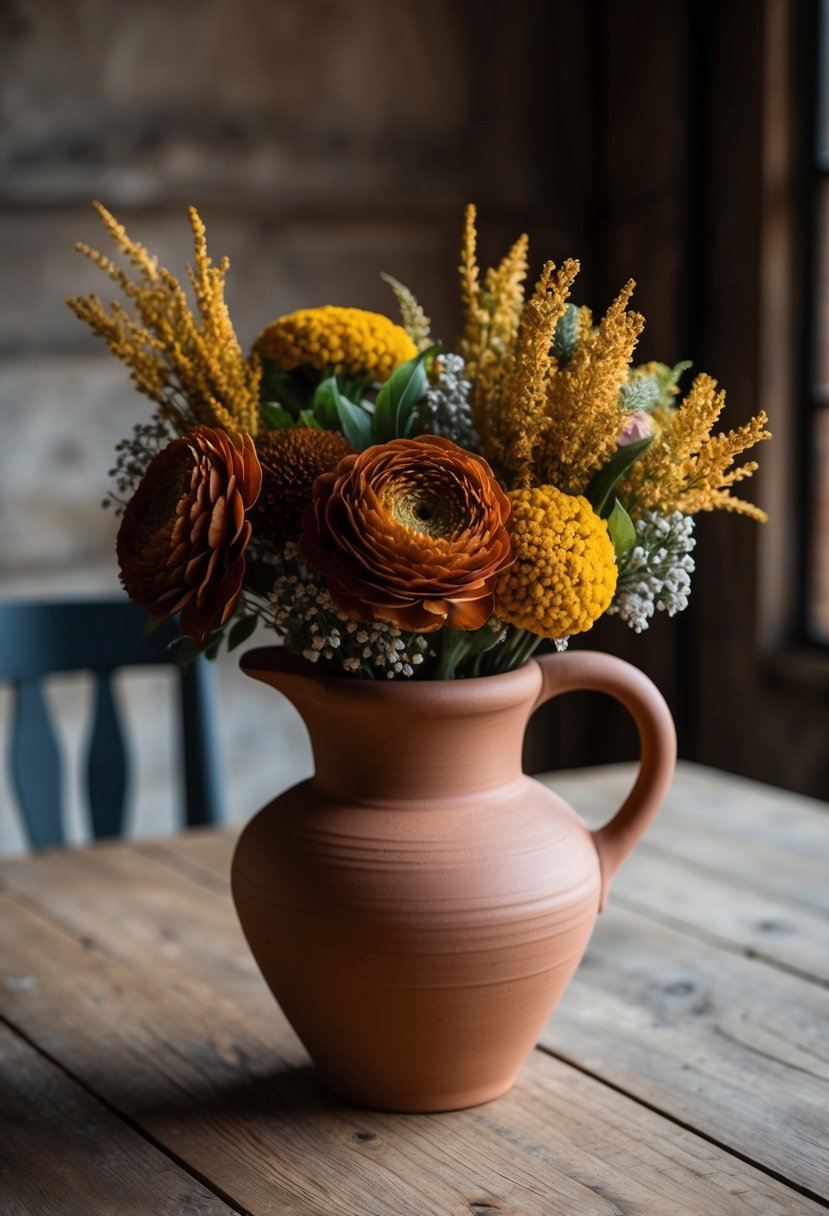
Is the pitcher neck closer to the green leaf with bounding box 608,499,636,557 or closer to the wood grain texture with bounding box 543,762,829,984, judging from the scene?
the green leaf with bounding box 608,499,636,557

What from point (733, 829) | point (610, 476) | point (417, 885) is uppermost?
point (610, 476)

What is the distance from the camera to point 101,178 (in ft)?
7.95

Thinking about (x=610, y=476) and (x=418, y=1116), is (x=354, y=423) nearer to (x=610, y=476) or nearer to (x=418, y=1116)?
(x=610, y=476)

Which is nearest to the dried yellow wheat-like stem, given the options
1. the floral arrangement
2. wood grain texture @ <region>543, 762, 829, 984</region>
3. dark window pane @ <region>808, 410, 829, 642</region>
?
the floral arrangement

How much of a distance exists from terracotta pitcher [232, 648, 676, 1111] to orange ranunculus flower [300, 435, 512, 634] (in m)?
0.09

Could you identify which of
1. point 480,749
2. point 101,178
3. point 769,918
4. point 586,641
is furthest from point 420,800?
point 586,641

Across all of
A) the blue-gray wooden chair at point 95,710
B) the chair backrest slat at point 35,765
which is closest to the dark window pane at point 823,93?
the blue-gray wooden chair at point 95,710

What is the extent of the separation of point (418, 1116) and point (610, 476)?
39 cm

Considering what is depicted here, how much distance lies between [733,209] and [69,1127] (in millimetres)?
2095

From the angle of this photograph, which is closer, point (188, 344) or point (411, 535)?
point (411, 535)

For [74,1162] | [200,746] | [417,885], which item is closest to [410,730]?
[417,885]

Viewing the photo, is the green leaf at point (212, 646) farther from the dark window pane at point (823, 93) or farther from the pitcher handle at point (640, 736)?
the dark window pane at point (823, 93)

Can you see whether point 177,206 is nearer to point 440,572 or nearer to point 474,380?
point 474,380

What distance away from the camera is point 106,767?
5.16ft
